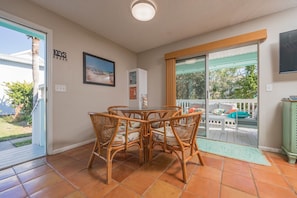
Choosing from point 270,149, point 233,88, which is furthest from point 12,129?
point 233,88

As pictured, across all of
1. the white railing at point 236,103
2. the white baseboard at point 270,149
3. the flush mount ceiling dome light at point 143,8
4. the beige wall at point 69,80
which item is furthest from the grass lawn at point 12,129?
the white baseboard at point 270,149

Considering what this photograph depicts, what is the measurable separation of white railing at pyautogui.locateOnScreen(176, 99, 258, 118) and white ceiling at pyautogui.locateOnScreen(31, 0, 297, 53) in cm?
156

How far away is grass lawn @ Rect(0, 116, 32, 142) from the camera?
2770 millimetres

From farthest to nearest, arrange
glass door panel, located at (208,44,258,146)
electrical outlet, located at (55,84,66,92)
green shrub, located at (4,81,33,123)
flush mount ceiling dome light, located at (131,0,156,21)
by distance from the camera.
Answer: glass door panel, located at (208,44,258,146) → green shrub, located at (4,81,33,123) → electrical outlet, located at (55,84,66,92) → flush mount ceiling dome light, located at (131,0,156,21)

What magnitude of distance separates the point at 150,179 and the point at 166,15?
8.16 feet

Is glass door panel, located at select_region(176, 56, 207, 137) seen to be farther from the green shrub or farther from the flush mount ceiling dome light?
the green shrub

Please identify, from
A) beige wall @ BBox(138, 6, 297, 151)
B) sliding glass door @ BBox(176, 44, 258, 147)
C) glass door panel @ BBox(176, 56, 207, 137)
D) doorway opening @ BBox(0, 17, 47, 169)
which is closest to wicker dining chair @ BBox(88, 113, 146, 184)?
sliding glass door @ BBox(176, 44, 258, 147)

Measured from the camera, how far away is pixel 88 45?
8.26 ft

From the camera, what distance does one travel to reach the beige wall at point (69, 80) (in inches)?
73.1

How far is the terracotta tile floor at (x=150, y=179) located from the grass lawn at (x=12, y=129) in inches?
75.1

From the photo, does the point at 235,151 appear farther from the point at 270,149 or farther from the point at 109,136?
the point at 109,136

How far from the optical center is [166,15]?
209cm

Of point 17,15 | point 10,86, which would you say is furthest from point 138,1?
point 10,86

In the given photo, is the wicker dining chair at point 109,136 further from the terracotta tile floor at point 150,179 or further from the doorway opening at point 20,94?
the doorway opening at point 20,94
